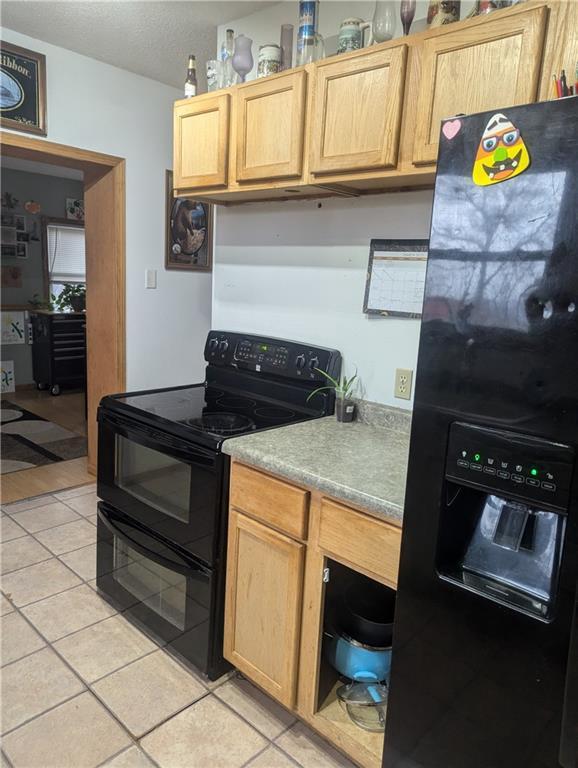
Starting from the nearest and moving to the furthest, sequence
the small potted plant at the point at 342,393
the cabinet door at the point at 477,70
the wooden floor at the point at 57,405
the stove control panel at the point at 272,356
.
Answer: the cabinet door at the point at 477,70
the small potted plant at the point at 342,393
the stove control panel at the point at 272,356
the wooden floor at the point at 57,405

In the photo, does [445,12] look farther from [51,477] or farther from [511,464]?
[51,477]

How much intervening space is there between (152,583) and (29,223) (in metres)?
5.41

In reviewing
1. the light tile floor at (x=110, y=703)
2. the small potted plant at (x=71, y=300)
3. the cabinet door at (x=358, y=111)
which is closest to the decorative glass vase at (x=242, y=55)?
the cabinet door at (x=358, y=111)

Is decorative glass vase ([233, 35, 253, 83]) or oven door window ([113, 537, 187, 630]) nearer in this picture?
oven door window ([113, 537, 187, 630])

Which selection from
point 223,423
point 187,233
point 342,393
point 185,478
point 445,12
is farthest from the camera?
point 187,233

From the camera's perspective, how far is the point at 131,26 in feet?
8.10

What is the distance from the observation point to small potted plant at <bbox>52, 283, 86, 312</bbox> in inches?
241

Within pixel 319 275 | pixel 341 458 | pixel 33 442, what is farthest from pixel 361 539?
pixel 33 442

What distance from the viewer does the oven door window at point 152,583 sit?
1.86 metres

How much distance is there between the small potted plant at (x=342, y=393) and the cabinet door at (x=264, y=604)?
0.58m

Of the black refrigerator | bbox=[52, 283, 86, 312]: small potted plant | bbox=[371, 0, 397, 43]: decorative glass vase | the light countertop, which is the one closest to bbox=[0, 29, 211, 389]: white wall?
the light countertop

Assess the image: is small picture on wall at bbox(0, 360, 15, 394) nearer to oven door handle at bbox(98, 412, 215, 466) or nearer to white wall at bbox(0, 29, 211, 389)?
white wall at bbox(0, 29, 211, 389)

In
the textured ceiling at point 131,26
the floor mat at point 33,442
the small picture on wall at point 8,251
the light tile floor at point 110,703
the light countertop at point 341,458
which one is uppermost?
the textured ceiling at point 131,26

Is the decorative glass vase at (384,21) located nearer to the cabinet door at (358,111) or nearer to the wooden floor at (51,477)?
the cabinet door at (358,111)
